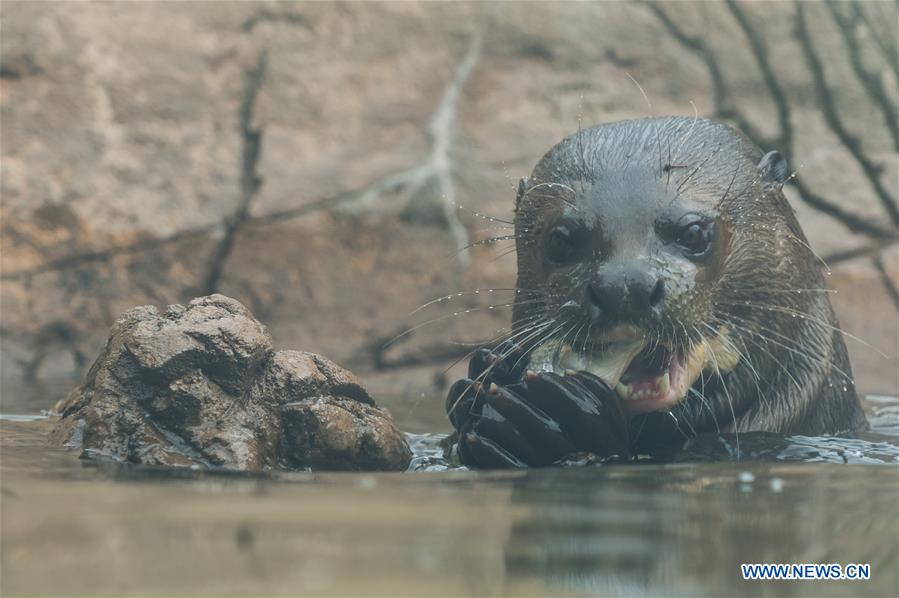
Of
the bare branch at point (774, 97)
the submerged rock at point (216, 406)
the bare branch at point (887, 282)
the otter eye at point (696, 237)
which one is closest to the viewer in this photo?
the submerged rock at point (216, 406)

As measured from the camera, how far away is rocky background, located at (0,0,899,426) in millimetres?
6039

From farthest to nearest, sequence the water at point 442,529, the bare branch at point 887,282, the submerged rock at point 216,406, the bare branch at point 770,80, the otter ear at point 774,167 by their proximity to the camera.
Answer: the bare branch at point 770,80 < the bare branch at point 887,282 < the otter ear at point 774,167 < the submerged rock at point 216,406 < the water at point 442,529

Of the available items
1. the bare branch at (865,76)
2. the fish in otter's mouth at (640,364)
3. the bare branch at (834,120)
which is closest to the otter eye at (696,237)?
the fish in otter's mouth at (640,364)

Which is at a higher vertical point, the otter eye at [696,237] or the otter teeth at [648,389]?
the otter eye at [696,237]

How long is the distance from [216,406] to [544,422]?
742mm

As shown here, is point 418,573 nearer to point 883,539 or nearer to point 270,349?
point 883,539

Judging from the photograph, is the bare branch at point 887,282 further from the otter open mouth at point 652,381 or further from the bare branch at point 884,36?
the otter open mouth at point 652,381

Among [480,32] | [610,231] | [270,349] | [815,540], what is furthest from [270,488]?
[480,32]

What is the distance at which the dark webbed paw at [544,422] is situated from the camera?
289 centimetres

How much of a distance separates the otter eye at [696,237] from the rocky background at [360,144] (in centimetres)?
242

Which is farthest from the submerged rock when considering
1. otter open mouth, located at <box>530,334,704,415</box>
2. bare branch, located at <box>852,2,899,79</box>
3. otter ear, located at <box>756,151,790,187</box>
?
bare branch, located at <box>852,2,899,79</box>

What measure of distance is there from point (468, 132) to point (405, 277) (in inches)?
35.3

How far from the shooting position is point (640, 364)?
325cm

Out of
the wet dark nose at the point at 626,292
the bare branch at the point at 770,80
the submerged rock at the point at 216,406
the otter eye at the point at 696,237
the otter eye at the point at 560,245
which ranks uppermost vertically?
the bare branch at the point at 770,80
